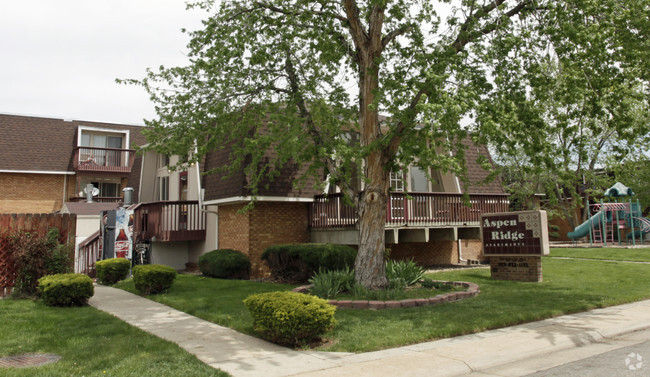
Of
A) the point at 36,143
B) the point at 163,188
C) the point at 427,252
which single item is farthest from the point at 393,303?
the point at 36,143

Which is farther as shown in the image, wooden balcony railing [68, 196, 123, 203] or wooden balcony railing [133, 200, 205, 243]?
wooden balcony railing [68, 196, 123, 203]

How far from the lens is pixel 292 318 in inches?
294

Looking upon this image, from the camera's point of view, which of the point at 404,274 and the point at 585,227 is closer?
the point at 404,274

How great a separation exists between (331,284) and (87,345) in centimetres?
570

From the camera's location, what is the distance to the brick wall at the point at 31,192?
2792 cm

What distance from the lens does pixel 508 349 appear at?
732 centimetres

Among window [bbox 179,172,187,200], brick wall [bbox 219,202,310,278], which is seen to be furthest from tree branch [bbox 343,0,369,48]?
window [bbox 179,172,187,200]

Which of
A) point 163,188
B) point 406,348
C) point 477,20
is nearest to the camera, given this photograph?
point 406,348

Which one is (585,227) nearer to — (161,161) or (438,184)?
(438,184)

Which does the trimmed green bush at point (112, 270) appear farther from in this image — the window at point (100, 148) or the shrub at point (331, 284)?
the window at point (100, 148)

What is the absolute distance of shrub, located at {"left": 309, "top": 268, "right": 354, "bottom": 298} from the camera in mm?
11461

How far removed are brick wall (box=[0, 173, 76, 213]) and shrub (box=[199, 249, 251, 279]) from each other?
1708 cm

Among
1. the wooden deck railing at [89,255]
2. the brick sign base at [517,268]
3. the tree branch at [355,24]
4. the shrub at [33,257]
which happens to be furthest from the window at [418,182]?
the shrub at [33,257]

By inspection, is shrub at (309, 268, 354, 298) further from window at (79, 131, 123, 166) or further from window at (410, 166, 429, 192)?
window at (79, 131, 123, 166)
